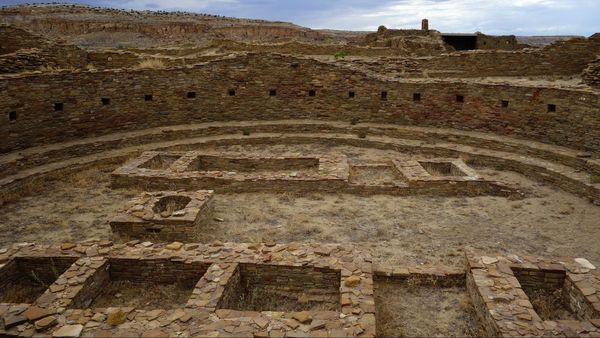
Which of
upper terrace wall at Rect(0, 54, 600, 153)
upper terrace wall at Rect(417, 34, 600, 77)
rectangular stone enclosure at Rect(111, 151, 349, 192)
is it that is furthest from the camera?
upper terrace wall at Rect(417, 34, 600, 77)

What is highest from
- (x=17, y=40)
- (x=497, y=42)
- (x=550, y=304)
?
(x=497, y=42)

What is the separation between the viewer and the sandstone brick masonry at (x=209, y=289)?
4898 millimetres

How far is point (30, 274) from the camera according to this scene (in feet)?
21.5

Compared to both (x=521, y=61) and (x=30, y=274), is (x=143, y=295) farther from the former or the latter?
(x=521, y=61)

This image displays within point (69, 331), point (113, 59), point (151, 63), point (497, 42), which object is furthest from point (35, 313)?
point (497, 42)

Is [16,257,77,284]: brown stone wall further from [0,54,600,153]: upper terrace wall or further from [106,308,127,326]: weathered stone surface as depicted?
[0,54,600,153]: upper terrace wall

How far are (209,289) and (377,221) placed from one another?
4.05m

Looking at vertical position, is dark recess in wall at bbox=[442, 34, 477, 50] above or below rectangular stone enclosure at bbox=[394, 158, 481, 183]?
above

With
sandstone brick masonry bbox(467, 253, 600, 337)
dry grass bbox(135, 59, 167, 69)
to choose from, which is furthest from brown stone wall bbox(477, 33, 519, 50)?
sandstone brick masonry bbox(467, 253, 600, 337)

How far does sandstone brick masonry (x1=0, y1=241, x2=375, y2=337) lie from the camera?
4.90 metres

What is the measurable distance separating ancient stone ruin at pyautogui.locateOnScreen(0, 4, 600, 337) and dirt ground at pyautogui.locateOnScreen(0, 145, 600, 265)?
0.16 ft

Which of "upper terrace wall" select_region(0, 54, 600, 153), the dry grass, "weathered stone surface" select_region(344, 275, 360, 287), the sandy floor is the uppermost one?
the dry grass

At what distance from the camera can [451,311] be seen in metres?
5.86

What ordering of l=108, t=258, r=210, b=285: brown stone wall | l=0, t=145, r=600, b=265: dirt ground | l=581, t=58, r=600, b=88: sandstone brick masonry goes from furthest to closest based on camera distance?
l=581, t=58, r=600, b=88: sandstone brick masonry
l=0, t=145, r=600, b=265: dirt ground
l=108, t=258, r=210, b=285: brown stone wall
